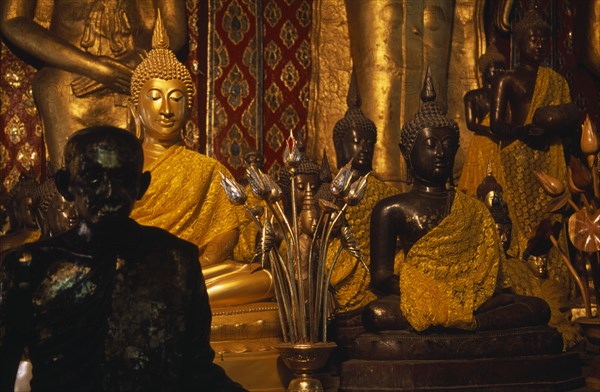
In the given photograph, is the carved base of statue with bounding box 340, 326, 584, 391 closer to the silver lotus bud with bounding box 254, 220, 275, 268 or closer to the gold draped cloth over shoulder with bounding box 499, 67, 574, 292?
the silver lotus bud with bounding box 254, 220, 275, 268

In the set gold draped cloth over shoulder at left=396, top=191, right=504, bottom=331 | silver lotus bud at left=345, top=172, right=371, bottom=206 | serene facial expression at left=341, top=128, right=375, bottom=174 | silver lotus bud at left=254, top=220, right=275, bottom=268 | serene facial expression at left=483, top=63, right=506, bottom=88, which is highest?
serene facial expression at left=483, top=63, right=506, bottom=88

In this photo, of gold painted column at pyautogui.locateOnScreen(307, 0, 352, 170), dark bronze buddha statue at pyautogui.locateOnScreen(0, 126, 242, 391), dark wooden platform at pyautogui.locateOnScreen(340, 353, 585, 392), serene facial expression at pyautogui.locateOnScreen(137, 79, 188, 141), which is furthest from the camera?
gold painted column at pyautogui.locateOnScreen(307, 0, 352, 170)

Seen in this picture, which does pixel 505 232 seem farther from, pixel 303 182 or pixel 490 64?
pixel 490 64

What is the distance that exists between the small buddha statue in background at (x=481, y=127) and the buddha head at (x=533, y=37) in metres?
0.23

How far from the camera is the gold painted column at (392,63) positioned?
268 inches

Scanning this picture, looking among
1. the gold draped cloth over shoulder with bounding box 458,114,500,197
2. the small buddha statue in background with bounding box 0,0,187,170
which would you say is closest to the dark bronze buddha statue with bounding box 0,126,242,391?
the small buddha statue in background with bounding box 0,0,187,170

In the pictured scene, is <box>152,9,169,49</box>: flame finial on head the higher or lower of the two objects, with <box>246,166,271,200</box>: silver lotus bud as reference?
higher

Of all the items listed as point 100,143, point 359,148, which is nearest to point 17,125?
point 359,148

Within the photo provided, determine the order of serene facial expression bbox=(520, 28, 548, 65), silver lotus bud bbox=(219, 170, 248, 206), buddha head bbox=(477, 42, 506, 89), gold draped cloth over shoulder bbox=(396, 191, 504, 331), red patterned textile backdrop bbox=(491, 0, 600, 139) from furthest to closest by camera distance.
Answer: red patterned textile backdrop bbox=(491, 0, 600, 139)
buddha head bbox=(477, 42, 506, 89)
serene facial expression bbox=(520, 28, 548, 65)
gold draped cloth over shoulder bbox=(396, 191, 504, 331)
silver lotus bud bbox=(219, 170, 248, 206)

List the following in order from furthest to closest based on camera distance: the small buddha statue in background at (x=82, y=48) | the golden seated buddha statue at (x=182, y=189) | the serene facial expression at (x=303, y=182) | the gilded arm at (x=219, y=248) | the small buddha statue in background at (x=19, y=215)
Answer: the small buddha statue in background at (x=82, y=48)
the small buddha statue in background at (x=19, y=215)
the serene facial expression at (x=303, y=182)
the gilded arm at (x=219, y=248)
the golden seated buddha statue at (x=182, y=189)

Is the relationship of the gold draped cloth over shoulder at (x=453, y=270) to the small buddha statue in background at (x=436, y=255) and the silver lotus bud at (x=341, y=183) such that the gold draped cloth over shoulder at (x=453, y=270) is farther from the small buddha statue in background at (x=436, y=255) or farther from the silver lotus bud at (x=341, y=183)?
the silver lotus bud at (x=341, y=183)

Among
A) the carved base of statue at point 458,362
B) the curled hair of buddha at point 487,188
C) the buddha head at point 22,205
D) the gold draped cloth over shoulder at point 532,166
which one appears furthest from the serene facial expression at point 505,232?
the buddha head at point 22,205

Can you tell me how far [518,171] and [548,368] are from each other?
2.23 m

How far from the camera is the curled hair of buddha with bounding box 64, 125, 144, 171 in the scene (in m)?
1.94
